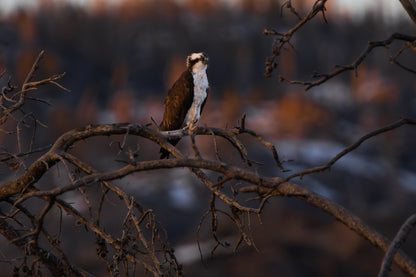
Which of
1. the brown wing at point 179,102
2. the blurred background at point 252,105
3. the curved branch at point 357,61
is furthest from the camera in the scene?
the blurred background at point 252,105

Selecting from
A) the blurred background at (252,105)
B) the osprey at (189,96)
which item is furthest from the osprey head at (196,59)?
the blurred background at (252,105)

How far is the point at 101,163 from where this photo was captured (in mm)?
36875

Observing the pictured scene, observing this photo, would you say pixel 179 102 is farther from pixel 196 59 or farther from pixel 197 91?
pixel 196 59

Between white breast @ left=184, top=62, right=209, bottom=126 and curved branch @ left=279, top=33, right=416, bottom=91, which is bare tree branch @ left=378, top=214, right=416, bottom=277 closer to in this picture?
curved branch @ left=279, top=33, right=416, bottom=91

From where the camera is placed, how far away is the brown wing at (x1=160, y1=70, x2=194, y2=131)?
6953mm

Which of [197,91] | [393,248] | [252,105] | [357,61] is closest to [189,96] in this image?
[197,91]

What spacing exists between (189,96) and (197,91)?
123 mm

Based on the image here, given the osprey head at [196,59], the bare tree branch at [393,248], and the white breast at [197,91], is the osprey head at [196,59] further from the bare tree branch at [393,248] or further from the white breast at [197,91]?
the bare tree branch at [393,248]

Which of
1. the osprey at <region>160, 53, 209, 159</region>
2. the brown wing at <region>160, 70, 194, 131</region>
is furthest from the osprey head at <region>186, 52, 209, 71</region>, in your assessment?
the brown wing at <region>160, 70, 194, 131</region>

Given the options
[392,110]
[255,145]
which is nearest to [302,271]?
[255,145]

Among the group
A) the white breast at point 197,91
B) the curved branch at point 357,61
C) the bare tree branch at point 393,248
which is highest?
the white breast at point 197,91

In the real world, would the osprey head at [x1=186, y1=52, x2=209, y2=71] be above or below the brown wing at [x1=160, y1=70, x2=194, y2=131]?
above

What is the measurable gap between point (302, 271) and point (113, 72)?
39.4 meters

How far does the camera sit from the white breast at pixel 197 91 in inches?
275
